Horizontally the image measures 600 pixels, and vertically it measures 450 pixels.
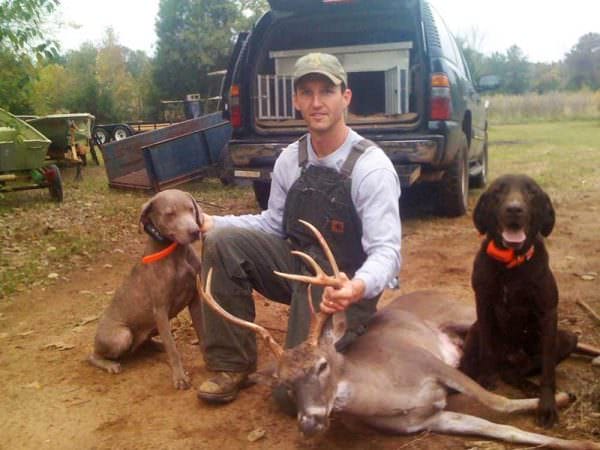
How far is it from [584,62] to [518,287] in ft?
175

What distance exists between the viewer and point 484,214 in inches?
127

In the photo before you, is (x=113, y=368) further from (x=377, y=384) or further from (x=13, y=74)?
(x=13, y=74)

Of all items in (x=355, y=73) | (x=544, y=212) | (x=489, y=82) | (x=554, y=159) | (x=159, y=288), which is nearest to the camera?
(x=544, y=212)

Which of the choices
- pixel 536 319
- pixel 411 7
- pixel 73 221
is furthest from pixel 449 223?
pixel 73 221

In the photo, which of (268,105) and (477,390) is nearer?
(477,390)

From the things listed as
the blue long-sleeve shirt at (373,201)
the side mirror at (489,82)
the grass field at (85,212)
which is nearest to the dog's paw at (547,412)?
the blue long-sleeve shirt at (373,201)

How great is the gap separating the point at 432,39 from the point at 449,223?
79.5 inches

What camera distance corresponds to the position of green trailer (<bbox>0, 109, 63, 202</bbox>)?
9.69m

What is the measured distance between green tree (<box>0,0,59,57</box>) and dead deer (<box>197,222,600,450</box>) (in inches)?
150

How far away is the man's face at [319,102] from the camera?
3402 mm

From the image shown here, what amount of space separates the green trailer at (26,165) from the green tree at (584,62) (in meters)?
46.0

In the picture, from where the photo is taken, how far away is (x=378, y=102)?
8.17 m

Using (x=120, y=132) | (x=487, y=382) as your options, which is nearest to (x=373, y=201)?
(x=487, y=382)

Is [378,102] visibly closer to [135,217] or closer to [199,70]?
[135,217]
